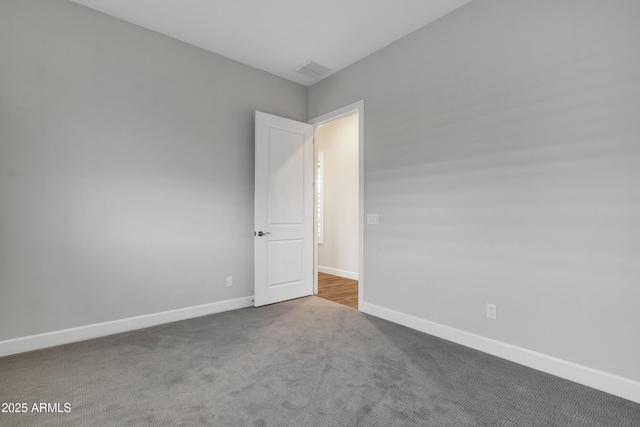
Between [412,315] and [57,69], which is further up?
[57,69]

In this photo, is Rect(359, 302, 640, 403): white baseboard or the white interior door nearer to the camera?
Rect(359, 302, 640, 403): white baseboard

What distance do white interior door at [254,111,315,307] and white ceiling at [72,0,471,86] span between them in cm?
80

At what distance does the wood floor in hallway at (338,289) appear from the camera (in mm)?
3900

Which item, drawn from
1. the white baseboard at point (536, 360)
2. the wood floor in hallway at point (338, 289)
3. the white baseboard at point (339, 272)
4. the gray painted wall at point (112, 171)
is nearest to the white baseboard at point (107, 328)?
Answer: the gray painted wall at point (112, 171)

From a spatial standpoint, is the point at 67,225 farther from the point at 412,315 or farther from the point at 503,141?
the point at 503,141

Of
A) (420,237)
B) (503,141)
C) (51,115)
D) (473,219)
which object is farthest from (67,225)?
(503,141)

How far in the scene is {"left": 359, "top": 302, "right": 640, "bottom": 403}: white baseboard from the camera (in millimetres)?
1819

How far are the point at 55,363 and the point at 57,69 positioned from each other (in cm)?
234

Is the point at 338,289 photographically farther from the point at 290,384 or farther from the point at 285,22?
the point at 285,22

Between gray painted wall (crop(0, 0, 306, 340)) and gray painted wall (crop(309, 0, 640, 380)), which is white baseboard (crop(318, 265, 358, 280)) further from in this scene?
gray painted wall (crop(0, 0, 306, 340))

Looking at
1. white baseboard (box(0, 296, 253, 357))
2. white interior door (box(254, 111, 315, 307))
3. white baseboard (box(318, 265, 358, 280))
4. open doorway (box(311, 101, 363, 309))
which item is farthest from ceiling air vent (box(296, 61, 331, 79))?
white baseboard (box(318, 265, 358, 280))

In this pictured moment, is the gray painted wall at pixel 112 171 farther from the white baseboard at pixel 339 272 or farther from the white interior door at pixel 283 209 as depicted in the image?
the white baseboard at pixel 339 272

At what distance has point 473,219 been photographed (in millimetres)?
2498

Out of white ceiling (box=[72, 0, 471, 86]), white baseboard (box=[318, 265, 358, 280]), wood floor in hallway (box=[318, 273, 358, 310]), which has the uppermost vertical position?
white ceiling (box=[72, 0, 471, 86])
